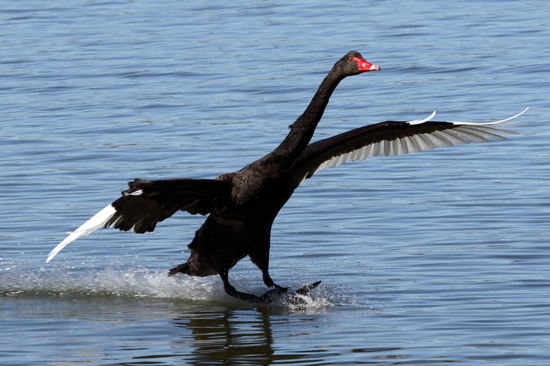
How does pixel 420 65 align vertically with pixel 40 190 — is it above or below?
→ above

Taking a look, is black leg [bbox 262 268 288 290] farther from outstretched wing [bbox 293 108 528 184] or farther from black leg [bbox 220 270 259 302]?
A: outstretched wing [bbox 293 108 528 184]

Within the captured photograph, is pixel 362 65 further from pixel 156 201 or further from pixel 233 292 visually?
pixel 233 292

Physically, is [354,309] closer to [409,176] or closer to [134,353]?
[134,353]

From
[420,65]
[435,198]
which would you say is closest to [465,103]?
[420,65]

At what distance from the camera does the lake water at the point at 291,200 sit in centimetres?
746

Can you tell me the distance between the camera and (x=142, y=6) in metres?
25.4

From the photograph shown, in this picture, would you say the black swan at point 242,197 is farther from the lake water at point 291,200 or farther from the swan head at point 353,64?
the lake water at point 291,200

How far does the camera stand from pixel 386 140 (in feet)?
30.0

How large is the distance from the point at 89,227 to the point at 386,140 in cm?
284

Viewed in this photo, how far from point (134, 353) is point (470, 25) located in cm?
1451

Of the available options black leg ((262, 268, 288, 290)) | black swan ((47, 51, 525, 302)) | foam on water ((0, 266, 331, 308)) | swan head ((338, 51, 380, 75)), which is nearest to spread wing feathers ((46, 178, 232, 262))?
black swan ((47, 51, 525, 302))

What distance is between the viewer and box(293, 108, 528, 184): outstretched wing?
8602 millimetres

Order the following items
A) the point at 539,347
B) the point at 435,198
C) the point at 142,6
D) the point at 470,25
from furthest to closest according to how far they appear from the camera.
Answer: the point at 142,6 < the point at 470,25 < the point at 435,198 < the point at 539,347

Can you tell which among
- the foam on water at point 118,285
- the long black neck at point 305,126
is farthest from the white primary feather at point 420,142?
the foam on water at point 118,285
